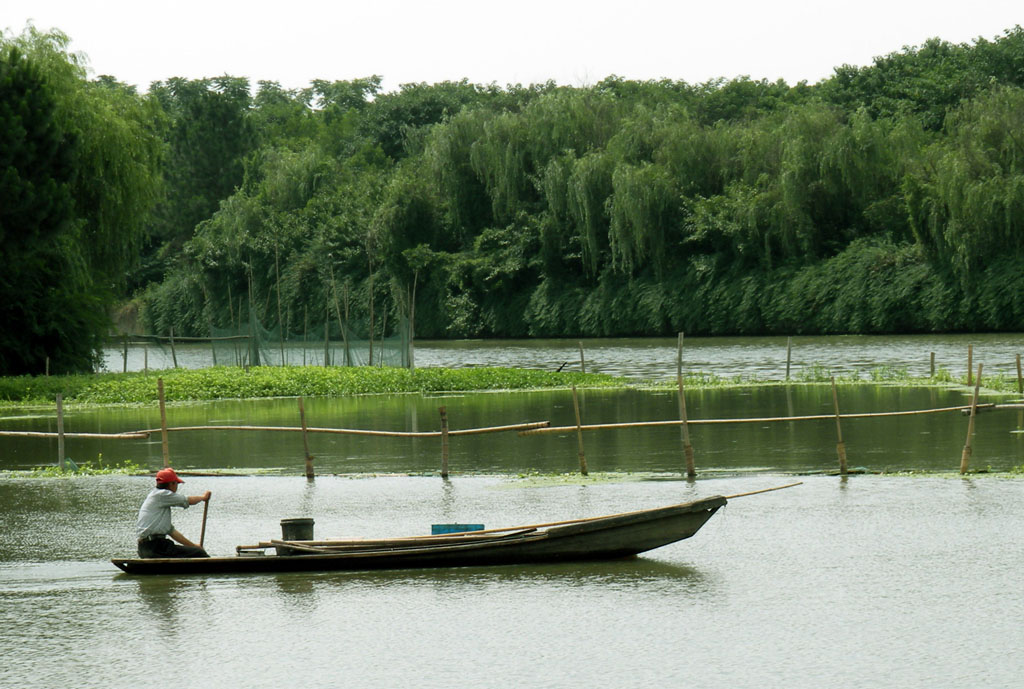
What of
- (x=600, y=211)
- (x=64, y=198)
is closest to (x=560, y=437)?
(x=64, y=198)

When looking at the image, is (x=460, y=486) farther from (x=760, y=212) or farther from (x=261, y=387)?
(x=760, y=212)

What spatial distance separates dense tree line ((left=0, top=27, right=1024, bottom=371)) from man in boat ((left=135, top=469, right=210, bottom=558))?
73.7 ft

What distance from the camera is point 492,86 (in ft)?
272

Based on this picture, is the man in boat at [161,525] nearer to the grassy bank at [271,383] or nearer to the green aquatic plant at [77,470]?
the green aquatic plant at [77,470]

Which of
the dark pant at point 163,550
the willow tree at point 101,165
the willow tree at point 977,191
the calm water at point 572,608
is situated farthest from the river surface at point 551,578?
the willow tree at point 977,191

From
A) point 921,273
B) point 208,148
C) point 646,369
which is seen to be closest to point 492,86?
point 208,148

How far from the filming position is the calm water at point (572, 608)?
9219 mm

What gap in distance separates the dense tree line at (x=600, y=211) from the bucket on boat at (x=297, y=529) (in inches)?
908

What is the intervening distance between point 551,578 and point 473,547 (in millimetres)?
790

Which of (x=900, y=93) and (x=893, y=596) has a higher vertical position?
(x=900, y=93)

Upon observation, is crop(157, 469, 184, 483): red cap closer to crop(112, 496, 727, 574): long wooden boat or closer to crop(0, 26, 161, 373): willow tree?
crop(112, 496, 727, 574): long wooden boat

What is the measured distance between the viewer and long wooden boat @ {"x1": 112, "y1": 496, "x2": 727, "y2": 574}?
40.0 ft

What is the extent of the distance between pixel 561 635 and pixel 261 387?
26003 mm

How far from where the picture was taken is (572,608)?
36.0ft
